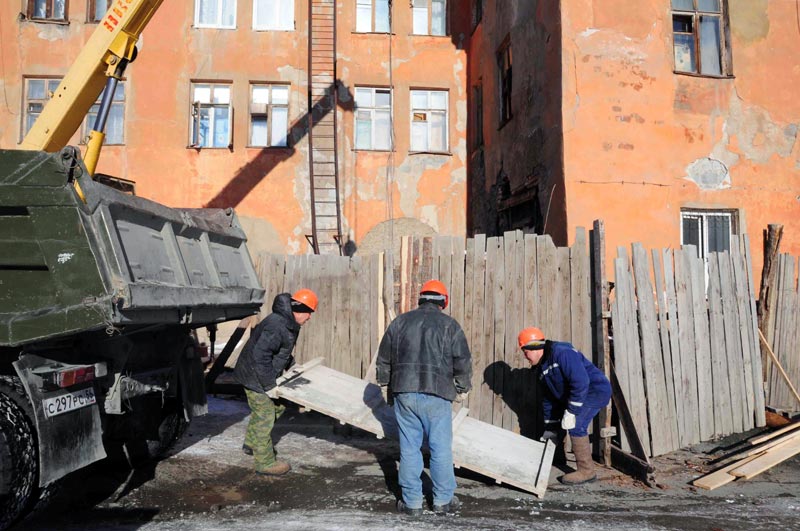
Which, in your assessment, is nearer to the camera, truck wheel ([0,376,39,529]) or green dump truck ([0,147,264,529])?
truck wheel ([0,376,39,529])

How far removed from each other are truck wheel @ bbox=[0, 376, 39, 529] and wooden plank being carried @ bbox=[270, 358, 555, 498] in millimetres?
2041

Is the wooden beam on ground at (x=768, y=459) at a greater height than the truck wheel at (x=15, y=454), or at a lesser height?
lesser

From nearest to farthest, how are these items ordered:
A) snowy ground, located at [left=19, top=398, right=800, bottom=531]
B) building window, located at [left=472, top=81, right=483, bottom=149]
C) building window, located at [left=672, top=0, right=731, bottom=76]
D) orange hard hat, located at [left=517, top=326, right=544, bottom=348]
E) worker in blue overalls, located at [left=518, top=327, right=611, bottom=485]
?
1. snowy ground, located at [left=19, top=398, right=800, bottom=531]
2. worker in blue overalls, located at [left=518, top=327, right=611, bottom=485]
3. orange hard hat, located at [left=517, top=326, right=544, bottom=348]
4. building window, located at [left=672, top=0, right=731, bottom=76]
5. building window, located at [left=472, top=81, right=483, bottom=149]

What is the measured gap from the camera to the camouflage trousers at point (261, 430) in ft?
17.3

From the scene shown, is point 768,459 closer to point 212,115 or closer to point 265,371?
point 265,371

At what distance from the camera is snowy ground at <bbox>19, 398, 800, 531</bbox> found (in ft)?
13.8

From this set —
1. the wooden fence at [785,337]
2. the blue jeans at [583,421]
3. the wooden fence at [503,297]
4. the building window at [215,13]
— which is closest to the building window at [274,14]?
the building window at [215,13]

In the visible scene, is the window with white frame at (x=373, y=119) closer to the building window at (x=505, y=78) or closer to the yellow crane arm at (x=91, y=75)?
the building window at (x=505, y=78)

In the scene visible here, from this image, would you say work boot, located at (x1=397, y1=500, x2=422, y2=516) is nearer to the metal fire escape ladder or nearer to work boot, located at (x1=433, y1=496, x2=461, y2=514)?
work boot, located at (x1=433, y1=496, x2=461, y2=514)

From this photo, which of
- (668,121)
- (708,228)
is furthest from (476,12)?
(708,228)

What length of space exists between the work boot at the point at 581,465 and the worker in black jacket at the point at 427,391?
4.12 feet

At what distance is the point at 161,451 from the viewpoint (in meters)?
5.73

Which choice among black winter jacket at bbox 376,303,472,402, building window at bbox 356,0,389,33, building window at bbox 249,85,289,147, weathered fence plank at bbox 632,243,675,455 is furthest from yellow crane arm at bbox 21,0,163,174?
building window at bbox 356,0,389,33

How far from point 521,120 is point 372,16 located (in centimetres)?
670
